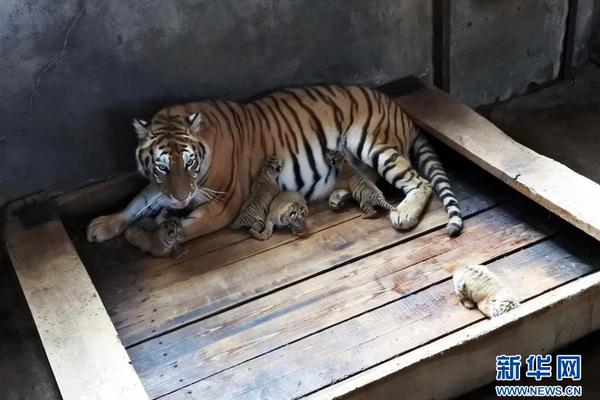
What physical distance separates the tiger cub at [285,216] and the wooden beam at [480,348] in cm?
89

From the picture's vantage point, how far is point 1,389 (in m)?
2.96

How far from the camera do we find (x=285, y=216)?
3340 millimetres

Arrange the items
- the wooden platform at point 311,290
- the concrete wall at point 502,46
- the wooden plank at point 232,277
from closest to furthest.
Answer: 1. the wooden platform at point 311,290
2. the wooden plank at point 232,277
3. the concrete wall at point 502,46

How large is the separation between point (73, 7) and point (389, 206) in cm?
148

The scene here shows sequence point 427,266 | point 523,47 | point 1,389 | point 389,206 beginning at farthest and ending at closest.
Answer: point 523,47
point 389,206
point 427,266
point 1,389

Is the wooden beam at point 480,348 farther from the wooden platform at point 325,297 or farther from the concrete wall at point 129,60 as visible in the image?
the concrete wall at point 129,60

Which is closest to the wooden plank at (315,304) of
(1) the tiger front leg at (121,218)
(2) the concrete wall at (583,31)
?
(1) the tiger front leg at (121,218)

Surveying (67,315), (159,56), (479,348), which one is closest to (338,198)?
(159,56)

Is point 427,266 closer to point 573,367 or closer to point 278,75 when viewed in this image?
point 573,367

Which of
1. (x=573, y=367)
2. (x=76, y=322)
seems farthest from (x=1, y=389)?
(x=573, y=367)

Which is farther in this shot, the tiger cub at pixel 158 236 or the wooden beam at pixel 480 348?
the tiger cub at pixel 158 236

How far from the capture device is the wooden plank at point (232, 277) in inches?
121

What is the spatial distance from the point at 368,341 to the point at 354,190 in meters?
0.82

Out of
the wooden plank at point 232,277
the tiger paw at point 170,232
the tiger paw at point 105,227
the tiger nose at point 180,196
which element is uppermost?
the tiger nose at point 180,196
